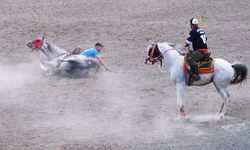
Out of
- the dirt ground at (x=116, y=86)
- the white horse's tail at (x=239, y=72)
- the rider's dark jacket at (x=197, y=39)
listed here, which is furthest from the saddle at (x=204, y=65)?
the dirt ground at (x=116, y=86)

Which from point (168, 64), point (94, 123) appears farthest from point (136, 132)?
point (168, 64)

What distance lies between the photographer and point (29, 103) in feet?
64.6

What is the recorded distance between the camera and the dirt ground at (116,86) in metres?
16.9

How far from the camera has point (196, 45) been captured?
18422mm

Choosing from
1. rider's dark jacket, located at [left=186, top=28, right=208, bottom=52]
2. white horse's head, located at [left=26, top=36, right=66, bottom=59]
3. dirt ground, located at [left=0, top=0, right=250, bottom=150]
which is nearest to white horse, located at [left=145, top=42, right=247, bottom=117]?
rider's dark jacket, located at [left=186, top=28, right=208, bottom=52]

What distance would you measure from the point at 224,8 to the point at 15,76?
11.6m

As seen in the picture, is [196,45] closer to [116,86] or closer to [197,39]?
[197,39]

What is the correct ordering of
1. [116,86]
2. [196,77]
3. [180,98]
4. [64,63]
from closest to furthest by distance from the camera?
[180,98] → [196,77] → [116,86] → [64,63]

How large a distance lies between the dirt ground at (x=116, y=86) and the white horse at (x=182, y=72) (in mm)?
640

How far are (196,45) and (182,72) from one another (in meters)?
0.76

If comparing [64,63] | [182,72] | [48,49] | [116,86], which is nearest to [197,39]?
[182,72]

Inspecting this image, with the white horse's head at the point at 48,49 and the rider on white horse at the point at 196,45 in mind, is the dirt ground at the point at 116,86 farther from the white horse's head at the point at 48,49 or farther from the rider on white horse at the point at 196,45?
the rider on white horse at the point at 196,45

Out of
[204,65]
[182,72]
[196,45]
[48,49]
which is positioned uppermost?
[196,45]

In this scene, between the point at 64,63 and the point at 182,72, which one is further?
the point at 64,63
